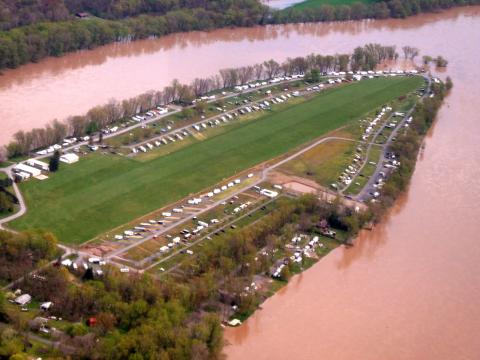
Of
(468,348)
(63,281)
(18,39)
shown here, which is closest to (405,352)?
(468,348)

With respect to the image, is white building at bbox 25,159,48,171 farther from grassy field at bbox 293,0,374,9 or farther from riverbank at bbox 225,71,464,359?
grassy field at bbox 293,0,374,9

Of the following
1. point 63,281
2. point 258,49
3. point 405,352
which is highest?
point 258,49

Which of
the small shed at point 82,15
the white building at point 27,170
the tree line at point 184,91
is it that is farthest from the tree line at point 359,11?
the white building at point 27,170

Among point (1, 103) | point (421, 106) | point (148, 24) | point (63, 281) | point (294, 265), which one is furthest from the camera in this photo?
point (148, 24)

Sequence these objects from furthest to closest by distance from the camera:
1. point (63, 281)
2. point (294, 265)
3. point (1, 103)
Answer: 1. point (1, 103)
2. point (294, 265)
3. point (63, 281)

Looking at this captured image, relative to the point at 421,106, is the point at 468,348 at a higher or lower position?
lower

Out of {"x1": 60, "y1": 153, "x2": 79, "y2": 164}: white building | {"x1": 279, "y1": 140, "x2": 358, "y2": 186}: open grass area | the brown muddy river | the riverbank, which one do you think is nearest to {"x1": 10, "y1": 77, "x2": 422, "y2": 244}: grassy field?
{"x1": 60, "y1": 153, "x2": 79, "y2": 164}: white building

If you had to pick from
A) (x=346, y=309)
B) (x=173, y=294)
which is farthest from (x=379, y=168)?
(x=173, y=294)

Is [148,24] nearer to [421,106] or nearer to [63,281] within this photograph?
[421,106]
